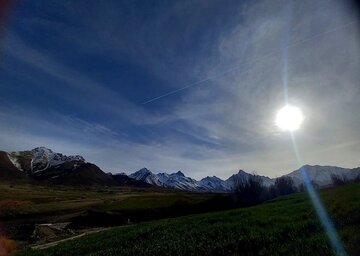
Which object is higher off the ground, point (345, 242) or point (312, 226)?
point (312, 226)

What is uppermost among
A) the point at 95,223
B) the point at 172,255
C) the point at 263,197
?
the point at 263,197

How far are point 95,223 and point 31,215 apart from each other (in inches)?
1525

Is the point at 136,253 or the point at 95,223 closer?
the point at 136,253

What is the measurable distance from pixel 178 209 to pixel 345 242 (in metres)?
78.3

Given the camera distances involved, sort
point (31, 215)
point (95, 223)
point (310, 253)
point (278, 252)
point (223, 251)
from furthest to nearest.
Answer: point (31, 215)
point (95, 223)
point (223, 251)
point (278, 252)
point (310, 253)

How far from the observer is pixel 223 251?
16.0 meters

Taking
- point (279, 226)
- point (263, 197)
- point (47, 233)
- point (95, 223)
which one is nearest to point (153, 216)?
point (95, 223)

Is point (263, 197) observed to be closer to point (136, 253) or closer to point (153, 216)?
point (153, 216)

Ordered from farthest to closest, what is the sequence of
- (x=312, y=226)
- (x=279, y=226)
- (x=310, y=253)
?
(x=279, y=226), (x=312, y=226), (x=310, y=253)

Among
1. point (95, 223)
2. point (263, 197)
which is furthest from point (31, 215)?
point (263, 197)

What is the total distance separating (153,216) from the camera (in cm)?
8594

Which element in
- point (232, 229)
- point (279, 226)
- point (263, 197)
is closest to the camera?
point (279, 226)

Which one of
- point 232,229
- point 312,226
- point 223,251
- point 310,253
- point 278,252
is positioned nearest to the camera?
point 310,253

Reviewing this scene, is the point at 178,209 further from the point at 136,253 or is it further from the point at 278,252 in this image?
the point at 278,252
